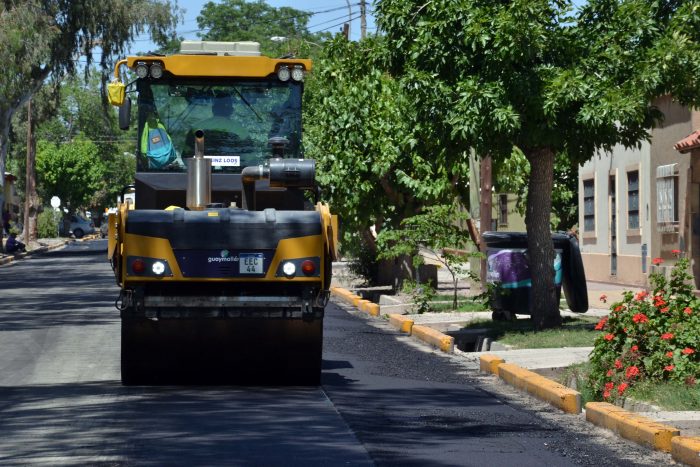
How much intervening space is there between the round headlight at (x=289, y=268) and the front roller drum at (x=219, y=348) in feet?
1.78

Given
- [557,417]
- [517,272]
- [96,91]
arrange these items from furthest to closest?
[96,91] → [517,272] → [557,417]

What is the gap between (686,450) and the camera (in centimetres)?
864

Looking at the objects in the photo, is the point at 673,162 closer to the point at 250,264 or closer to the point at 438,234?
the point at 438,234

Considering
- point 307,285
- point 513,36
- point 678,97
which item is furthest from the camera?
point 678,97

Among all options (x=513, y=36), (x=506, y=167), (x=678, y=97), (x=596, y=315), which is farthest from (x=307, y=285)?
(x=506, y=167)

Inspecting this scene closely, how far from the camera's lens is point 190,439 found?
9.31 metres

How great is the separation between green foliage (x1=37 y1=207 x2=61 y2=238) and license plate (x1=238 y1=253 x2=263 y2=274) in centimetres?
7790

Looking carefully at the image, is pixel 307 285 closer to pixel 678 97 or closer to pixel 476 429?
pixel 476 429

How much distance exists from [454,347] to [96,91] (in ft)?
349

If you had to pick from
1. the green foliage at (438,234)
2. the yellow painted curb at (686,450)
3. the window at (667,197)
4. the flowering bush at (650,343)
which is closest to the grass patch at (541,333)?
the green foliage at (438,234)

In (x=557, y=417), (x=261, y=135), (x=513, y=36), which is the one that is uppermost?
(x=513, y=36)

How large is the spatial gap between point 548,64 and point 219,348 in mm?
6724

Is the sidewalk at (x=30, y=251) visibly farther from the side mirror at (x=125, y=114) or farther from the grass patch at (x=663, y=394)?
the grass patch at (x=663, y=394)

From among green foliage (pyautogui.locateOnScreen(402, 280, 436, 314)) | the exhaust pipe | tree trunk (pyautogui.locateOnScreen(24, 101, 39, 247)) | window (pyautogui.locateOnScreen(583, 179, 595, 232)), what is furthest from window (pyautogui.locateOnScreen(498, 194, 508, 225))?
the exhaust pipe
